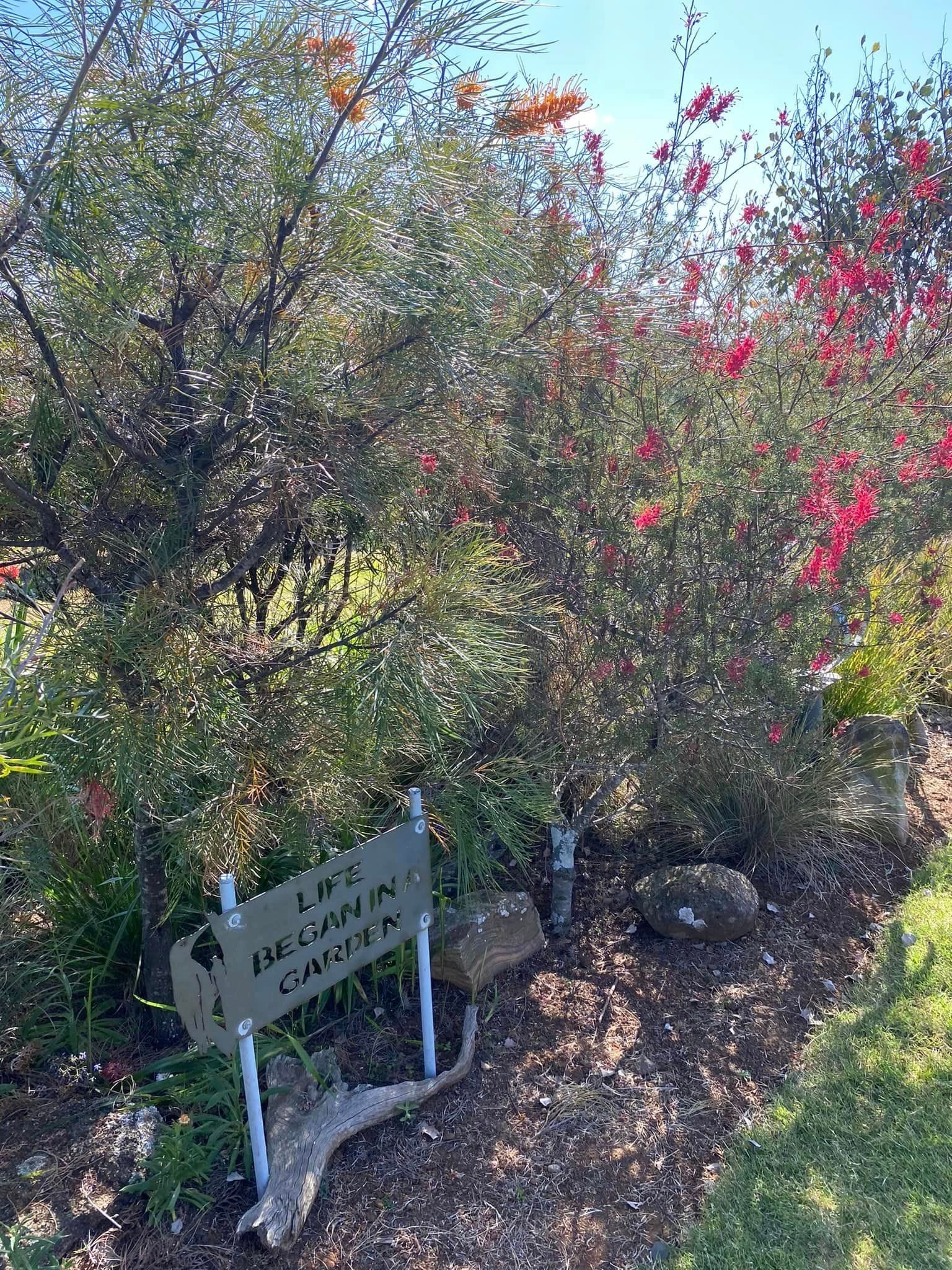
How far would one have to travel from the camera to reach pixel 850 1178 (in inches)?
88.7

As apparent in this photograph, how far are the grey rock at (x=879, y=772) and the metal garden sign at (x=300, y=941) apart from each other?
2329mm

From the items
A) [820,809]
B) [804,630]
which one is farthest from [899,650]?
[804,630]

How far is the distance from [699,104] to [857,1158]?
339 centimetres

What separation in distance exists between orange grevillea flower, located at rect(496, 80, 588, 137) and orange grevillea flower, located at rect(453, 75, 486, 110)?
0.32 feet

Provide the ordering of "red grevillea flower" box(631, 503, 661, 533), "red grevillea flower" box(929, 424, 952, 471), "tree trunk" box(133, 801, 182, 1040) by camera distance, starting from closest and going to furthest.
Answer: "tree trunk" box(133, 801, 182, 1040), "red grevillea flower" box(631, 503, 661, 533), "red grevillea flower" box(929, 424, 952, 471)

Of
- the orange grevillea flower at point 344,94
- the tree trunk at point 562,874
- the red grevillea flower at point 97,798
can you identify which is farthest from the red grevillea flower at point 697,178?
the red grevillea flower at point 97,798

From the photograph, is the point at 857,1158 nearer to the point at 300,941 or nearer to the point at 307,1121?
the point at 307,1121

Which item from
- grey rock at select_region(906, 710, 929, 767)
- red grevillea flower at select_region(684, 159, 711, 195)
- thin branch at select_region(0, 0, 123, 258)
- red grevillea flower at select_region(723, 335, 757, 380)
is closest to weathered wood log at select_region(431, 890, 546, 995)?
red grevillea flower at select_region(723, 335, 757, 380)

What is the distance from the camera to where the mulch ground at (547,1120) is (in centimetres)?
199

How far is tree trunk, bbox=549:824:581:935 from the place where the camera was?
3.10 meters

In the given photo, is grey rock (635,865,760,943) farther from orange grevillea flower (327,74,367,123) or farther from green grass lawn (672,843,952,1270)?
orange grevillea flower (327,74,367,123)

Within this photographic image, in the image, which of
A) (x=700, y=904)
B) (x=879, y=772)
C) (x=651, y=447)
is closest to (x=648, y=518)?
(x=651, y=447)

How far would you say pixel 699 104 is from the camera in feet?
10.1

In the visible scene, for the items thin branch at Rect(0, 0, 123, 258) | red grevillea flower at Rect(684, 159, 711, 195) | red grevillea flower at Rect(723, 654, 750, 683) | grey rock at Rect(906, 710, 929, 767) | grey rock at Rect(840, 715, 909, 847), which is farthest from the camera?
grey rock at Rect(906, 710, 929, 767)
